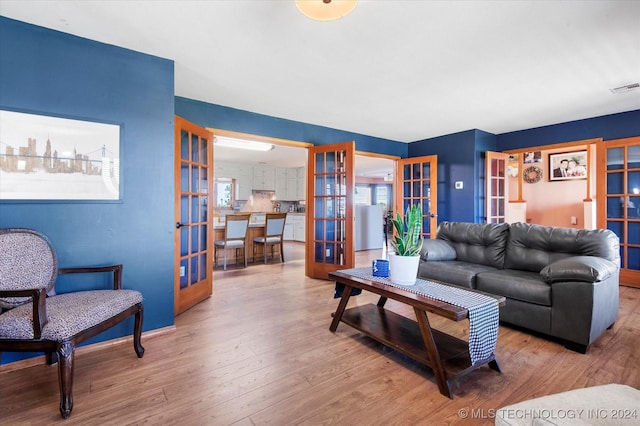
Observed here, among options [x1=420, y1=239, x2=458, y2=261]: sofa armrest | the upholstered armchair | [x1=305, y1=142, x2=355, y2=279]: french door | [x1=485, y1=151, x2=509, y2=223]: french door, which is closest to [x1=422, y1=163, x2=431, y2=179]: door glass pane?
[x1=485, y1=151, x2=509, y2=223]: french door

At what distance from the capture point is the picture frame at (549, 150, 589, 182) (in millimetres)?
5705

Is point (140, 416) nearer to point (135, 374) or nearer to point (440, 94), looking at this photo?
point (135, 374)

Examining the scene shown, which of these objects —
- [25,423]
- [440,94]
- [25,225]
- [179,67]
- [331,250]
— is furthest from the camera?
[331,250]

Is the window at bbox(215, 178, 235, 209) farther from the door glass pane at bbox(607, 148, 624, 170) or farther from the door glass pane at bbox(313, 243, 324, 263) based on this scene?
the door glass pane at bbox(607, 148, 624, 170)

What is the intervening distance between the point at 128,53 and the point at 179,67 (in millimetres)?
421

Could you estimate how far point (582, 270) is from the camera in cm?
213

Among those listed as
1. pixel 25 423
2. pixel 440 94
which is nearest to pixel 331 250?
pixel 440 94

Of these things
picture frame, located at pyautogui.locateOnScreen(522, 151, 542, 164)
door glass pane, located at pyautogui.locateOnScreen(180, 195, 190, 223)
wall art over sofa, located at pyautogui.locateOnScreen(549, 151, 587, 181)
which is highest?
picture frame, located at pyautogui.locateOnScreen(522, 151, 542, 164)

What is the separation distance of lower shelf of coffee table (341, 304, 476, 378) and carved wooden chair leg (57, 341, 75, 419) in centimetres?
175

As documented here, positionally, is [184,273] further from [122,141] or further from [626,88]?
[626,88]

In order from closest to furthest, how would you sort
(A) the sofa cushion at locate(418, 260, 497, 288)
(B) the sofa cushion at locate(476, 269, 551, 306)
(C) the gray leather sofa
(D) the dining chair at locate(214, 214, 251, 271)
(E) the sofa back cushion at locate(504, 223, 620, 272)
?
(C) the gray leather sofa, (B) the sofa cushion at locate(476, 269, 551, 306), (E) the sofa back cushion at locate(504, 223, 620, 272), (A) the sofa cushion at locate(418, 260, 497, 288), (D) the dining chair at locate(214, 214, 251, 271)

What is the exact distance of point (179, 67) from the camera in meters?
2.69

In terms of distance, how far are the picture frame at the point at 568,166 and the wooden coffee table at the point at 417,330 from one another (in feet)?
18.4

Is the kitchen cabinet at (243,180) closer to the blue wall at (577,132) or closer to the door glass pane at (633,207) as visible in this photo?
the blue wall at (577,132)
